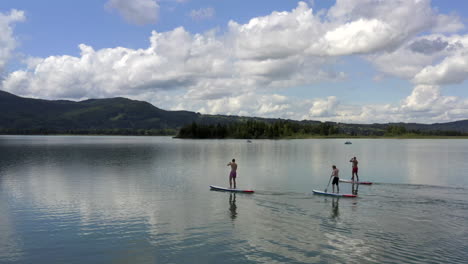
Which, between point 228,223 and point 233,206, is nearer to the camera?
point 228,223

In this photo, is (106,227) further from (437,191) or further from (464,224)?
(437,191)

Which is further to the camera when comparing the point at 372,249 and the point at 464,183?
the point at 464,183

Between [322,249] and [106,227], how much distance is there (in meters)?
15.9

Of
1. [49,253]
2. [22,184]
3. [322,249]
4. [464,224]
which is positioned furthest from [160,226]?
[22,184]

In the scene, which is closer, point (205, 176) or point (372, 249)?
point (372, 249)

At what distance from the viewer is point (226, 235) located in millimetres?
24219

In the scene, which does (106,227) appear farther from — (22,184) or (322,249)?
(22,184)

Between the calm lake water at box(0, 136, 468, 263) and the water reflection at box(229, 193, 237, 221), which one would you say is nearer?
the calm lake water at box(0, 136, 468, 263)

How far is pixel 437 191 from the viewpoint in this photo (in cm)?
4219

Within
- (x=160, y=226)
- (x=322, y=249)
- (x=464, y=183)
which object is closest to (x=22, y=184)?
(x=160, y=226)

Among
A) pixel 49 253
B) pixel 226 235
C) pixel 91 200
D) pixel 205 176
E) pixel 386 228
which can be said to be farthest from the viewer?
pixel 205 176

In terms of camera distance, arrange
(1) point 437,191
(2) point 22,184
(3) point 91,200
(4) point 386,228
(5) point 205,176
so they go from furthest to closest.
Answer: (5) point 205,176 → (2) point 22,184 → (1) point 437,191 → (3) point 91,200 → (4) point 386,228

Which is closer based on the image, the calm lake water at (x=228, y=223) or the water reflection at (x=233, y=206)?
the calm lake water at (x=228, y=223)

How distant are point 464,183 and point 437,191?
11.0m
